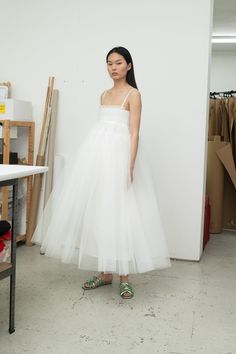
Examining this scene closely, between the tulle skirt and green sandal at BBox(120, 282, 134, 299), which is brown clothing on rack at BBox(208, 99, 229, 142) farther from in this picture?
green sandal at BBox(120, 282, 134, 299)

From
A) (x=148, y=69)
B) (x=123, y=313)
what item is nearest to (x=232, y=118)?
(x=148, y=69)

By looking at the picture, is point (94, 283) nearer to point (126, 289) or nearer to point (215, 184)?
point (126, 289)

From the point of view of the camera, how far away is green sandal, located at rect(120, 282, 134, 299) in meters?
2.56

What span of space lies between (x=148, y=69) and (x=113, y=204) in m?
1.39

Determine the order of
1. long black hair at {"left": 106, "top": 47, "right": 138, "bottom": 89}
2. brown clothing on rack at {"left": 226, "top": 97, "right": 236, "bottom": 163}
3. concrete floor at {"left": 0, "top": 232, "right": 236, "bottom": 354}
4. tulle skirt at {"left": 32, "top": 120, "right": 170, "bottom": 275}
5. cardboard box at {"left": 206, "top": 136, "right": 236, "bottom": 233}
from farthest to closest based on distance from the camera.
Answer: brown clothing on rack at {"left": 226, "top": 97, "right": 236, "bottom": 163}, cardboard box at {"left": 206, "top": 136, "right": 236, "bottom": 233}, long black hair at {"left": 106, "top": 47, "right": 138, "bottom": 89}, tulle skirt at {"left": 32, "top": 120, "right": 170, "bottom": 275}, concrete floor at {"left": 0, "top": 232, "right": 236, "bottom": 354}

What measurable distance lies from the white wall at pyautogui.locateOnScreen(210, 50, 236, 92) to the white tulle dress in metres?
4.34

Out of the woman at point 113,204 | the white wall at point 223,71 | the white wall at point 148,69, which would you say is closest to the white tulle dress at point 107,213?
the woman at point 113,204

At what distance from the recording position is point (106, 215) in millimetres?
2459

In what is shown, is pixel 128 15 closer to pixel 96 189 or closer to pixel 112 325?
pixel 96 189

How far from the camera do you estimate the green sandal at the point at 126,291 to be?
2559 mm

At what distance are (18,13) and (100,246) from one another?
2.39 m

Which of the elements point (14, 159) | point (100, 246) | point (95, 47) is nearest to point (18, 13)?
point (95, 47)

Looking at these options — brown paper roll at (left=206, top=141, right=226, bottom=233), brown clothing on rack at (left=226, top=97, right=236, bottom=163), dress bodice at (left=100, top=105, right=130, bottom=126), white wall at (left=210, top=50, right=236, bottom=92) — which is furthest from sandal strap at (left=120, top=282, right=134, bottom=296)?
white wall at (left=210, top=50, right=236, bottom=92)

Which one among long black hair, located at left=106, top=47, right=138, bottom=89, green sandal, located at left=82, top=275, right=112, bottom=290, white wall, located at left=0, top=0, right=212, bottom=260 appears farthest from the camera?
white wall, located at left=0, top=0, right=212, bottom=260
